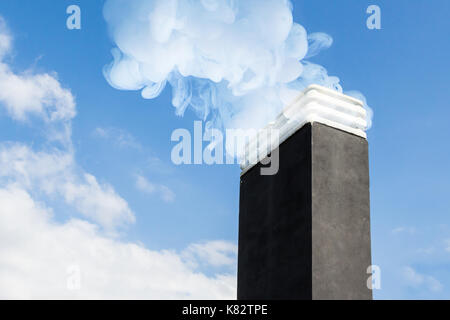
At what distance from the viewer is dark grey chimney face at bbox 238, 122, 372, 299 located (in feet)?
14.5

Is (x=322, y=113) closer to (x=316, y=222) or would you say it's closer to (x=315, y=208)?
(x=315, y=208)

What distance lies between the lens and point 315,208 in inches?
178

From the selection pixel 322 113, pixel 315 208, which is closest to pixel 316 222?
pixel 315 208

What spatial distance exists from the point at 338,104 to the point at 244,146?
1.45 m

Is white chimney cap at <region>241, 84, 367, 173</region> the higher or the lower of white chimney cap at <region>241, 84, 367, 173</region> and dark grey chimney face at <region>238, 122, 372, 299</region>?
the higher

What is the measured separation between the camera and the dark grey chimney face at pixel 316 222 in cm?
443

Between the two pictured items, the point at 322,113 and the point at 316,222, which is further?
the point at 322,113

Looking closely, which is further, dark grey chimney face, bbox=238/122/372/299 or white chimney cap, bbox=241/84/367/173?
white chimney cap, bbox=241/84/367/173

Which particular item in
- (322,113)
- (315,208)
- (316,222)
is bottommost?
(316,222)

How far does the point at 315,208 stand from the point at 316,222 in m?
0.12

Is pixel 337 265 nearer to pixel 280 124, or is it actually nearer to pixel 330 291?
pixel 330 291

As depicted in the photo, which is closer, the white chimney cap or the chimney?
the chimney

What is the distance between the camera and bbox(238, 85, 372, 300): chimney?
14.6 ft
